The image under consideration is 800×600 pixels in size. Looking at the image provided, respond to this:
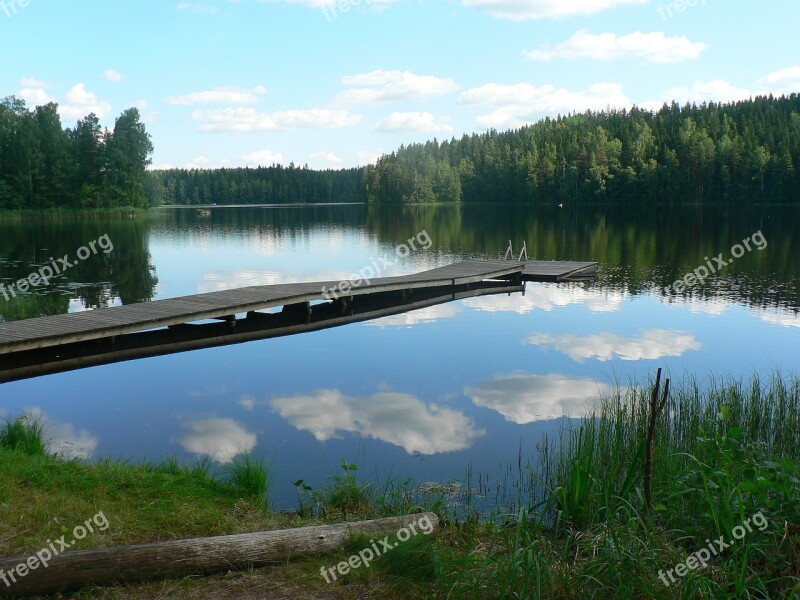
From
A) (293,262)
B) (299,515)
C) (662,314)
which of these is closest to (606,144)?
(293,262)

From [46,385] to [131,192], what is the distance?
66006 mm

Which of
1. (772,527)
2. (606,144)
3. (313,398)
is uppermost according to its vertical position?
(606,144)

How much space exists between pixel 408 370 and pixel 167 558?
8.88 meters

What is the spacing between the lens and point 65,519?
5594 mm

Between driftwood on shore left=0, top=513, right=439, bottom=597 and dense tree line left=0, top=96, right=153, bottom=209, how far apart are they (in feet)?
233

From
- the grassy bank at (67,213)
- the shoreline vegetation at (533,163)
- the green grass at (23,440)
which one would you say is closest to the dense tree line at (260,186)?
the shoreline vegetation at (533,163)

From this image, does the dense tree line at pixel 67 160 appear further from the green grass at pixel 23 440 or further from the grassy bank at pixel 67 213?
the green grass at pixel 23 440

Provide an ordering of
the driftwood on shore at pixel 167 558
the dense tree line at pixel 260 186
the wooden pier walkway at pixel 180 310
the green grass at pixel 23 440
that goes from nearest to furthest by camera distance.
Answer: the driftwood on shore at pixel 167 558
the green grass at pixel 23 440
the wooden pier walkway at pixel 180 310
the dense tree line at pixel 260 186

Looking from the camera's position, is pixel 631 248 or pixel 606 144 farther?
pixel 606 144

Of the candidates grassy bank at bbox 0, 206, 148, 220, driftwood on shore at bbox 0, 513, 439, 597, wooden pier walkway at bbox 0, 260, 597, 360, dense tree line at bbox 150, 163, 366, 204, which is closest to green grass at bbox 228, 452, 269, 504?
driftwood on shore at bbox 0, 513, 439, 597

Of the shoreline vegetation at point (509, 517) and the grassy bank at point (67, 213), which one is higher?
the grassy bank at point (67, 213)

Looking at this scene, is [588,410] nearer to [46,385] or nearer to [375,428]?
[375,428]

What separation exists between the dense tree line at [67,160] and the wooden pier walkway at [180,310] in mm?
57201

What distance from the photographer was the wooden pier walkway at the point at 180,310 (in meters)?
12.0
